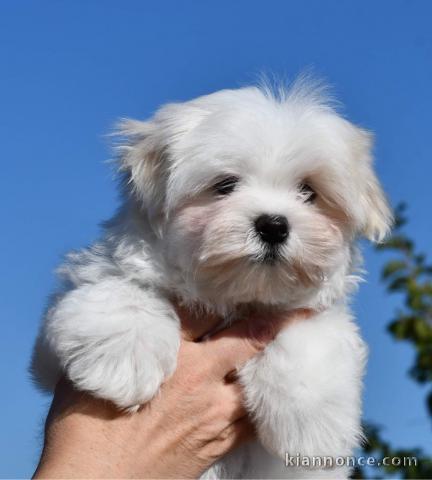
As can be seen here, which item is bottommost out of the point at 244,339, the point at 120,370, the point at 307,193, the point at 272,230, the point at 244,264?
the point at 120,370

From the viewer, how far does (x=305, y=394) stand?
452 cm

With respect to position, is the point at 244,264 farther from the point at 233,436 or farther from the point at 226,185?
the point at 233,436

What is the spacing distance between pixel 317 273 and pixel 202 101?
125 cm

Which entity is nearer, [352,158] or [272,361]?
[272,361]

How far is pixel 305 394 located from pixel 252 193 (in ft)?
3.61

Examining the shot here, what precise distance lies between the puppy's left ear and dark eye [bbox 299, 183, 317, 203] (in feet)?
1.02

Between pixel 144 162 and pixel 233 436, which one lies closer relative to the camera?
pixel 233 436

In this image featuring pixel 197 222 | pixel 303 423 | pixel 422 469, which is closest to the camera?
pixel 303 423

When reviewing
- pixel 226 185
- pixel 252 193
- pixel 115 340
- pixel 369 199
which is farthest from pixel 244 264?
pixel 369 199

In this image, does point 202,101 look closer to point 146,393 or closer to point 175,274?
point 175,274

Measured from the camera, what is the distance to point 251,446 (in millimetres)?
4852

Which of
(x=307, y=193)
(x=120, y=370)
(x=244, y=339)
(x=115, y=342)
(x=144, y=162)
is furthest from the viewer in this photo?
(x=144, y=162)

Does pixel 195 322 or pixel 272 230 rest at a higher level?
pixel 272 230

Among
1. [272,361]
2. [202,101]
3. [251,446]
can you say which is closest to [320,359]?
[272,361]
